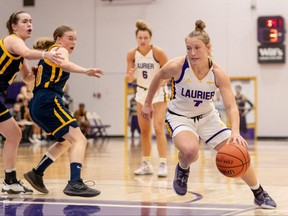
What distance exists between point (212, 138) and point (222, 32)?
1539 centimetres

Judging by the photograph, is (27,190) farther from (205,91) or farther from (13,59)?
(205,91)

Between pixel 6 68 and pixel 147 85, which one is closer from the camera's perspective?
pixel 6 68

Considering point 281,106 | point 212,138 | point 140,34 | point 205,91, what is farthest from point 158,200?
point 281,106

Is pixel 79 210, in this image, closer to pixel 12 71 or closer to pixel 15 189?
pixel 15 189

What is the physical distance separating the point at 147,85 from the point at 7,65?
290 centimetres

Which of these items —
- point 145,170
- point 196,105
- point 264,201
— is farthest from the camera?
point 145,170

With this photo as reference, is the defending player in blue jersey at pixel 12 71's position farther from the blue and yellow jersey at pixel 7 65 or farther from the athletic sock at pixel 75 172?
the athletic sock at pixel 75 172

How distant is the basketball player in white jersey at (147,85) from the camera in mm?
8320

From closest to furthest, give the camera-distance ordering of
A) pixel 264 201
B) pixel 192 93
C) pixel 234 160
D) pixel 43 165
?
pixel 234 160 < pixel 264 201 < pixel 192 93 < pixel 43 165

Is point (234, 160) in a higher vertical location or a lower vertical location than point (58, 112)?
lower

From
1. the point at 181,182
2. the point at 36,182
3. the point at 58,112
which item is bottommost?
the point at 36,182

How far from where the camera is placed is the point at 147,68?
337 inches

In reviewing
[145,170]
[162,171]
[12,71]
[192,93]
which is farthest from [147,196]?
[145,170]

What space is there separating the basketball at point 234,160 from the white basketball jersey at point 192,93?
0.62m
